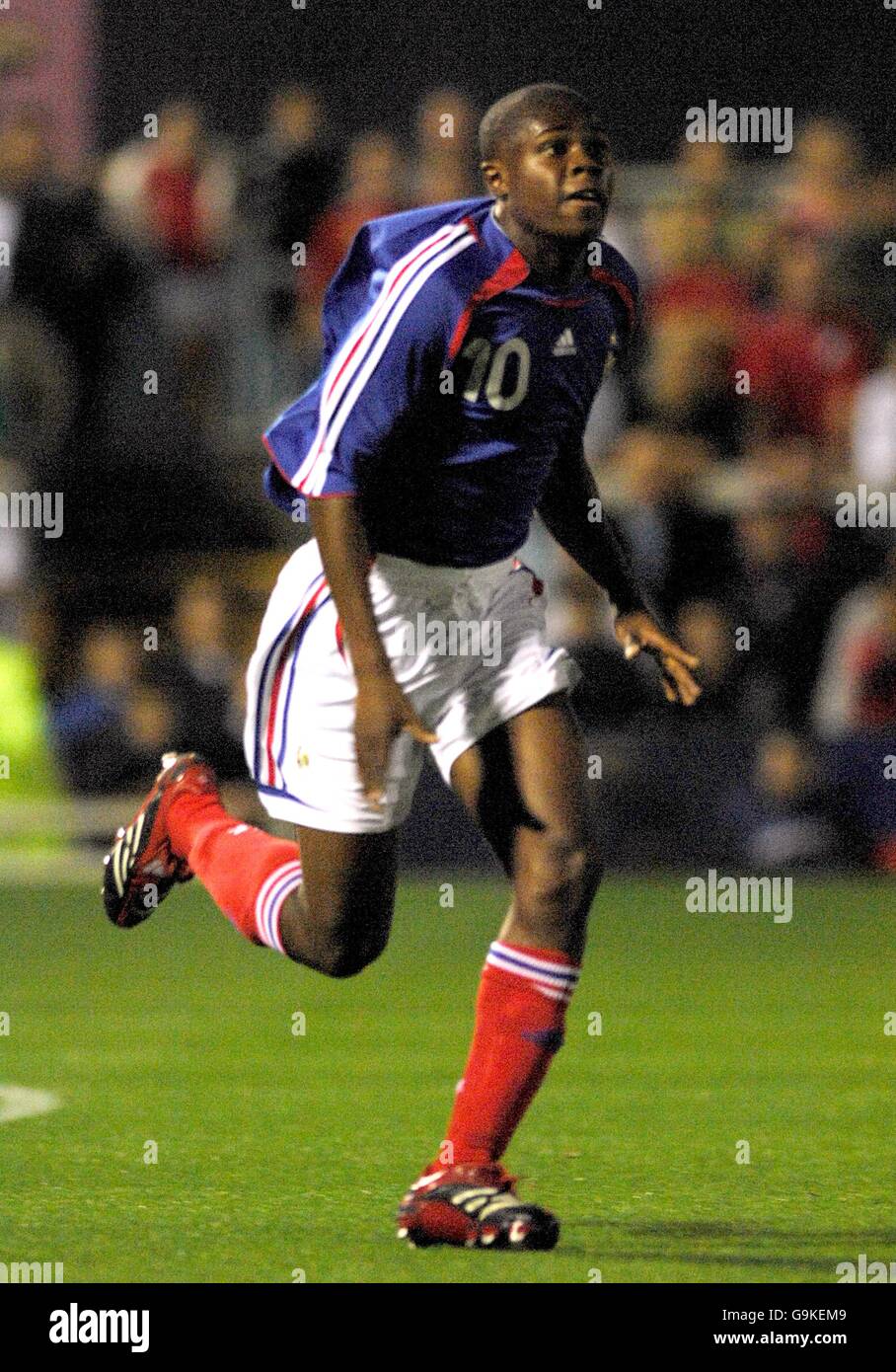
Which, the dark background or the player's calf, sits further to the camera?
the dark background

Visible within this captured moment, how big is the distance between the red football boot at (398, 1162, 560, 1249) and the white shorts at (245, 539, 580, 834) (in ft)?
2.50

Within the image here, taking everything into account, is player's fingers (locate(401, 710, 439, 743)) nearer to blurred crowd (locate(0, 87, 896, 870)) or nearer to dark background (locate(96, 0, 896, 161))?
blurred crowd (locate(0, 87, 896, 870))

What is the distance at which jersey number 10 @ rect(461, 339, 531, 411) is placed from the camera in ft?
17.3

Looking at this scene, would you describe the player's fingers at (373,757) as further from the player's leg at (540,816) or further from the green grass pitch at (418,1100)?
the green grass pitch at (418,1100)

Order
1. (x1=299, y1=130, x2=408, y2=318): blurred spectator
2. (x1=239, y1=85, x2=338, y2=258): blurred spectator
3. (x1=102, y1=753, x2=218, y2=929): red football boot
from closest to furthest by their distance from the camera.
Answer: (x1=102, y1=753, x2=218, y2=929): red football boot < (x1=299, y1=130, x2=408, y2=318): blurred spectator < (x1=239, y1=85, x2=338, y2=258): blurred spectator

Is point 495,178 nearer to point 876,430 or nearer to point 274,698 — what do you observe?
point 274,698

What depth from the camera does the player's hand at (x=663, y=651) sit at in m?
5.73

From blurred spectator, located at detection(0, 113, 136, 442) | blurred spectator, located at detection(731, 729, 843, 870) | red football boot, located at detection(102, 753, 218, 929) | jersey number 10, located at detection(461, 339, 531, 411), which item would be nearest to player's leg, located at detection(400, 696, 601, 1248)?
jersey number 10, located at detection(461, 339, 531, 411)

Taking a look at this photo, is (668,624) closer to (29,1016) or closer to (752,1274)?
(29,1016)

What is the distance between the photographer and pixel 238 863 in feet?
20.1
